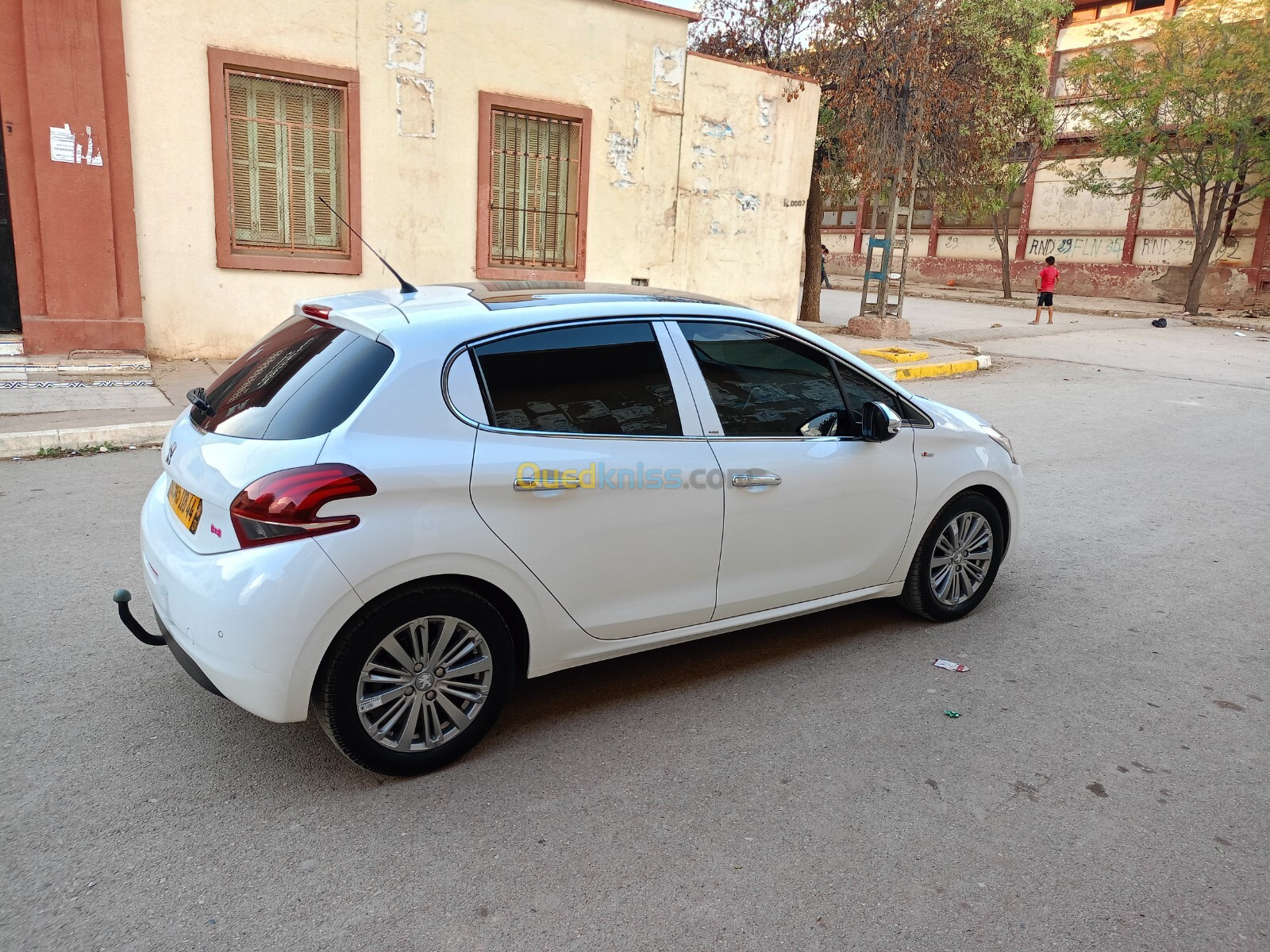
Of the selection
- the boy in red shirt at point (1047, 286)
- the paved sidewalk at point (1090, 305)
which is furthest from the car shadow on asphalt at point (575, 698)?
A: the boy in red shirt at point (1047, 286)

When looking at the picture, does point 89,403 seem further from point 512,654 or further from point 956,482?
point 956,482

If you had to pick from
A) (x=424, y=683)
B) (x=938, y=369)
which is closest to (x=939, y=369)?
(x=938, y=369)

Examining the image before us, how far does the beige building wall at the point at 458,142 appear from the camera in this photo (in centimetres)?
1042

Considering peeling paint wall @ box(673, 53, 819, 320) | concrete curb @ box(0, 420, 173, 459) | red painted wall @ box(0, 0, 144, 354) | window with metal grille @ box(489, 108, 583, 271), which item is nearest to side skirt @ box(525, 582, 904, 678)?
concrete curb @ box(0, 420, 173, 459)

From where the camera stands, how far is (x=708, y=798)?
10.5 ft

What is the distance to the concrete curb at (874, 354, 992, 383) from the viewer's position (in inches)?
530

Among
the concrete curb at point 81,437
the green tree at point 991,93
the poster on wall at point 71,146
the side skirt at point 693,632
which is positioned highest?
the green tree at point 991,93

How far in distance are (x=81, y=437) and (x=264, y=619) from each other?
572cm

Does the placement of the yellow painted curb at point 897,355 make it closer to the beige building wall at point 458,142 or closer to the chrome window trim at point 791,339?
the beige building wall at point 458,142

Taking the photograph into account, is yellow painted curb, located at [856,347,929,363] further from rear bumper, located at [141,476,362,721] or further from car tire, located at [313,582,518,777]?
rear bumper, located at [141,476,362,721]

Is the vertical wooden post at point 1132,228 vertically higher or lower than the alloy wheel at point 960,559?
higher

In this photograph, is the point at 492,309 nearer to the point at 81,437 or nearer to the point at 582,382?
the point at 582,382

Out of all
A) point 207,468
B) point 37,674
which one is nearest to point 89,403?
point 37,674

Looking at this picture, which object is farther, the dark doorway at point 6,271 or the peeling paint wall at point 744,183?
the peeling paint wall at point 744,183
